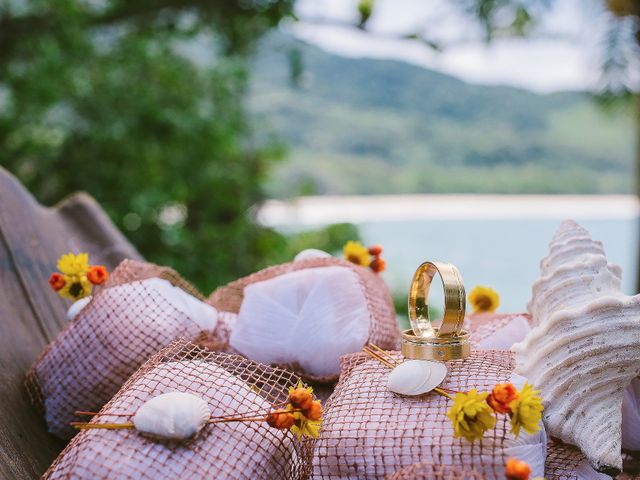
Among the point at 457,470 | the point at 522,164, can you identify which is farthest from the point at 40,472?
the point at 522,164

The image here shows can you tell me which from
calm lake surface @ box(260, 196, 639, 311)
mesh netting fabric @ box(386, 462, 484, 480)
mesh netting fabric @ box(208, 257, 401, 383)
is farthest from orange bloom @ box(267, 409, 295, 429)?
calm lake surface @ box(260, 196, 639, 311)

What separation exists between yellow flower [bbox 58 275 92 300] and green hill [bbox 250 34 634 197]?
4688mm

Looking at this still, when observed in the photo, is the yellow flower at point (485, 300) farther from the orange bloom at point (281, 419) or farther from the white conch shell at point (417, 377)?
the orange bloom at point (281, 419)

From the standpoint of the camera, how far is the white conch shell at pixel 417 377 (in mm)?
781

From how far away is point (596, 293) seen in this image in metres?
0.85

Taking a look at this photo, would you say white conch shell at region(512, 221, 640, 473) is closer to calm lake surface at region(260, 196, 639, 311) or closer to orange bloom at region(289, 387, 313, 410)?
orange bloom at region(289, 387, 313, 410)

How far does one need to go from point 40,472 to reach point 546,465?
0.68 metres

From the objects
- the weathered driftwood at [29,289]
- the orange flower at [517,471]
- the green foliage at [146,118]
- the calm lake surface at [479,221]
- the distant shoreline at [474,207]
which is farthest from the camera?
the distant shoreline at [474,207]

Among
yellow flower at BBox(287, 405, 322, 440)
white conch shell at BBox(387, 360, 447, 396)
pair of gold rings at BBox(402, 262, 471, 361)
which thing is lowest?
yellow flower at BBox(287, 405, 322, 440)

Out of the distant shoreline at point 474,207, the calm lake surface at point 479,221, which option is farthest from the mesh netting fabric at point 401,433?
the distant shoreline at point 474,207

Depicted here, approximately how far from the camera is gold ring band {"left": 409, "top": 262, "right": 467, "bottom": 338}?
0.79m

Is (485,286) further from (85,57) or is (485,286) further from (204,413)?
(85,57)

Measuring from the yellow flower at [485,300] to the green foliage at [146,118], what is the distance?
54.1 inches

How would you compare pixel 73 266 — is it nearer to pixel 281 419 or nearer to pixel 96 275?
pixel 96 275
